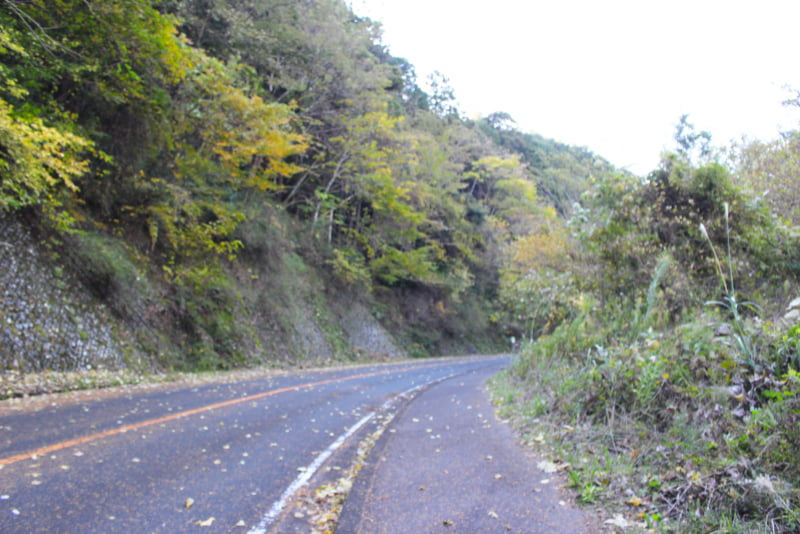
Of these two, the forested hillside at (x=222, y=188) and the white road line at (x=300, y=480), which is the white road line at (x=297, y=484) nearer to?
the white road line at (x=300, y=480)

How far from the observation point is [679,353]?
5.49m

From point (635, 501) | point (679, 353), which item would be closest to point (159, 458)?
point (635, 501)

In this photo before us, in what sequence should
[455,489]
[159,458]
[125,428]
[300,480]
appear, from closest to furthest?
[455,489], [300,480], [159,458], [125,428]

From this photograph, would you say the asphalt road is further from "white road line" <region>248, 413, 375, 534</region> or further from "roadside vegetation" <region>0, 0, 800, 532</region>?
"roadside vegetation" <region>0, 0, 800, 532</region>

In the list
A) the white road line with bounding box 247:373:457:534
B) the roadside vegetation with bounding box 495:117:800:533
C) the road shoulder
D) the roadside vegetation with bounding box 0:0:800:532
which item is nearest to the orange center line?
the white road line with bounding box 247:373:457:534

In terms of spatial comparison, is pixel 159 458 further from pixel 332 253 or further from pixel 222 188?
pixel 332 253

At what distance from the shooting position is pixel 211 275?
16.6m

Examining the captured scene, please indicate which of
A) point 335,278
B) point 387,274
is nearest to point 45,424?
point 335,278

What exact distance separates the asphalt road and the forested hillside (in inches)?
169

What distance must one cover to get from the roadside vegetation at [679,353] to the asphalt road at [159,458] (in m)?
2.80

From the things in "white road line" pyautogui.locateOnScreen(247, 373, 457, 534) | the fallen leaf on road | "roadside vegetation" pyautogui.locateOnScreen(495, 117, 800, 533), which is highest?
"roadside vegetation" pyautogui.locateOnScreen(495, 117, 800, 533)

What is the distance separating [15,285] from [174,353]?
4711 millimetres

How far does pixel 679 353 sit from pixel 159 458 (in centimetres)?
550

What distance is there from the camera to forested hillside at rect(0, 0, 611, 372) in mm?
11000
